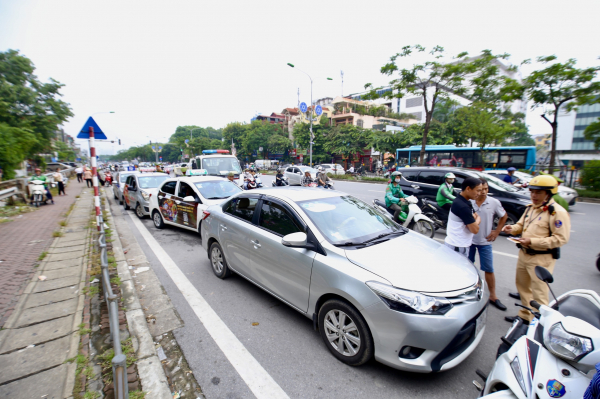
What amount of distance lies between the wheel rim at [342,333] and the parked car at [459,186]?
6.58 m

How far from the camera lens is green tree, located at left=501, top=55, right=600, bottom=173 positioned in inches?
546

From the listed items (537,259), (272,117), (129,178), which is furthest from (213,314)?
(272,117)

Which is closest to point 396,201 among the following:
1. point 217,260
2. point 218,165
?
point 217,260

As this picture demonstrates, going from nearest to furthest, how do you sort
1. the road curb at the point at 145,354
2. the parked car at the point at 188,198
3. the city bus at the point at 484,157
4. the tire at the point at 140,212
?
the road curb at the point at 145,354 → the parked car at the point at 188,198 → the tire at the point at 140,212 → the city bus at the point at 484,157

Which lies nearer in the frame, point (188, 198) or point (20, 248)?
point (20, 248)

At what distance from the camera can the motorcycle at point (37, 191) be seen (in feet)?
37.7

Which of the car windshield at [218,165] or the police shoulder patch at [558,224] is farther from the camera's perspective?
the car windshield at [218,165]

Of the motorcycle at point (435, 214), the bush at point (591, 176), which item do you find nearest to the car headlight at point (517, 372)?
the motorcycle at point (435, 214)

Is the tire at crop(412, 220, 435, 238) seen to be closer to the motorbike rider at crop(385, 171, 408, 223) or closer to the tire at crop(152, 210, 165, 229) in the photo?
the motorbike rider at crop(385, 171, 408, 223)

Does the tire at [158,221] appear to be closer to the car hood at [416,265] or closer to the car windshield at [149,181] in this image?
the car windshield at [149,181]

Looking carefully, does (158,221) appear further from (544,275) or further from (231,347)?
(544,275)

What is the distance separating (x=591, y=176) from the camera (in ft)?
44.8

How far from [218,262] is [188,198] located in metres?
2.58

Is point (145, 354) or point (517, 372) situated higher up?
point (517, 372)
